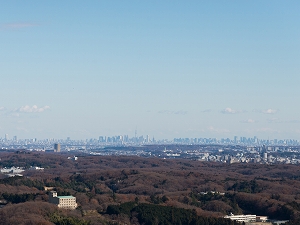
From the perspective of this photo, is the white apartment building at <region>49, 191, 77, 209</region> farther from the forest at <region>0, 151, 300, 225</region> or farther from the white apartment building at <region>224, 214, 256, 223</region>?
the white apartment building at <region>224, 214, 256, 223</region>

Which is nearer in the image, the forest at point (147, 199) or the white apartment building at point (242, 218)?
the forest at point (147, 199)

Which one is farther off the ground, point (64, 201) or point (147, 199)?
point (64, 201)

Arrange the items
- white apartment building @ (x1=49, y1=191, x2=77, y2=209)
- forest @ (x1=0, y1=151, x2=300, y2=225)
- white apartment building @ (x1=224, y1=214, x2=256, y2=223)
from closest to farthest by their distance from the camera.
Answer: forest @ (x1=0, y1=151, x2=300, y2=225)
white apartment building @ (x1=49, y1=191, x2=77, y2=209)
white apartment building @ (x1=224, y1=214, x2=256, y2=223)

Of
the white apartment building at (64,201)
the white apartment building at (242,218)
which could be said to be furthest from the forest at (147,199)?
the white apartment building at (242,218)

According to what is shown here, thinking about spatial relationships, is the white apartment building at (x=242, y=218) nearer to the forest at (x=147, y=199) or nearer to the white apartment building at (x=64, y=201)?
the forest at (x=147, y=199)

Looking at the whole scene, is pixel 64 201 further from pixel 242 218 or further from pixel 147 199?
pixel 242 218

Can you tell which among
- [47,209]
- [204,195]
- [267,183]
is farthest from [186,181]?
[47,209]

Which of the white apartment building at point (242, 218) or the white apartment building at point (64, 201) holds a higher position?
the white apartment building at point (64, 201)

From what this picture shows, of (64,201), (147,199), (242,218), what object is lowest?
(242,218)

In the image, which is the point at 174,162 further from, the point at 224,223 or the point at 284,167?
the point at 224,223

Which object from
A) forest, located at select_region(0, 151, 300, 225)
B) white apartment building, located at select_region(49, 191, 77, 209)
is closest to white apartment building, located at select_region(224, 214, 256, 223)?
forest, located at select_region(0, 151, 300, 225)

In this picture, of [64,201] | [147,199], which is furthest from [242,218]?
[64,201]
